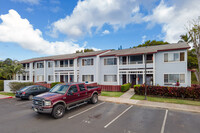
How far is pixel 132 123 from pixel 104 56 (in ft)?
54.2

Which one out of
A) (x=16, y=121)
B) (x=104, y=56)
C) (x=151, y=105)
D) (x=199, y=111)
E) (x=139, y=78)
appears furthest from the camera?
(x=104, y=56)

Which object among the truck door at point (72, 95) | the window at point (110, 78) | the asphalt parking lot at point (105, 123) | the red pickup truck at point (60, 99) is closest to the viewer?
the asphalt parking lot at point (105, 123)

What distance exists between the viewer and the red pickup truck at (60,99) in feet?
23.3

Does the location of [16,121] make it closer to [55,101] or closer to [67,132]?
[55,101]

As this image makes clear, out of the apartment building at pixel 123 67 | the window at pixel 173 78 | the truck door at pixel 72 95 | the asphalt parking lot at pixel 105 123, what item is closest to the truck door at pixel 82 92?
the truck door at pixel 72 95

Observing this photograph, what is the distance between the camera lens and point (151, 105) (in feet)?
33.2

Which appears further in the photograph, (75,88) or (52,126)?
(75,88)

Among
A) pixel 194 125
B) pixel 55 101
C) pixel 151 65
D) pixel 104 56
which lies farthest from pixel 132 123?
pixel 104 56

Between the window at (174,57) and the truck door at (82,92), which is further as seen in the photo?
the window at (174,57)

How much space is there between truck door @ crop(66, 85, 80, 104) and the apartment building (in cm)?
1048

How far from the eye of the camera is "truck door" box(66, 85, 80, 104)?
8.13 metres

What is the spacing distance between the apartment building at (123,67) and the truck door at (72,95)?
34.4 ft

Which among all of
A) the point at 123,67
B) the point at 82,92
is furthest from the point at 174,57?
the point at 82,92

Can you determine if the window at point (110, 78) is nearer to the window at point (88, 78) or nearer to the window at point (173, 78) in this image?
the window at point (88, 78)
